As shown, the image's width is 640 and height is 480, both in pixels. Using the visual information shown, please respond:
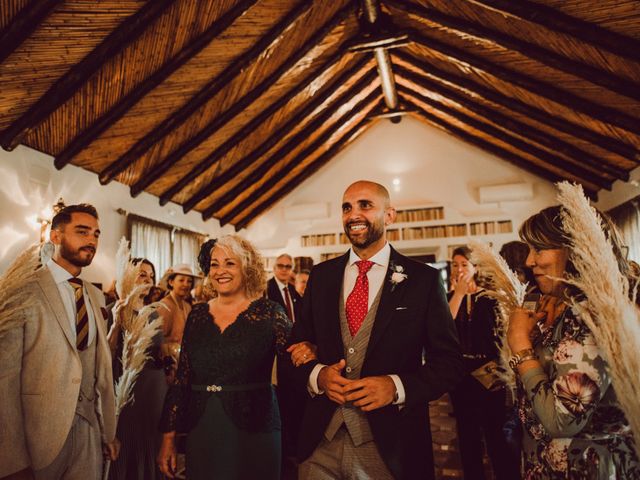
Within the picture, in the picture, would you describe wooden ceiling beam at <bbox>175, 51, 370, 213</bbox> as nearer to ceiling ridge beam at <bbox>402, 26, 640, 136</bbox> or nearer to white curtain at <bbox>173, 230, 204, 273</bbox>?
white curtain at <bbox>173, 230, 204, 273</bbox>

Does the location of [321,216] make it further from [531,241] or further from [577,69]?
[531,241]

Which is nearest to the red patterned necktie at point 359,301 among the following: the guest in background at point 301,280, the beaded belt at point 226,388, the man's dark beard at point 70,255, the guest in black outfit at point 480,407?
the beaded belt at point 226,388

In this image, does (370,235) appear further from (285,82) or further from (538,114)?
(538,114)

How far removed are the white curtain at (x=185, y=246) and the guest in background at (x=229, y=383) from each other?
717cm

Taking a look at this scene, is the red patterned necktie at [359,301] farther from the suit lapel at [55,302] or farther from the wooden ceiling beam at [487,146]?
the wooden ceiling beam at [487,146]

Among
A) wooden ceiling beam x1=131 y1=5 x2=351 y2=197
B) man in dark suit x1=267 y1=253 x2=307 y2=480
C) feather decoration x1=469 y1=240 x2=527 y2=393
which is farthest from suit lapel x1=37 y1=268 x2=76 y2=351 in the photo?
wooden ceiling beam x1=131 y1=5 x2=351 y2=197

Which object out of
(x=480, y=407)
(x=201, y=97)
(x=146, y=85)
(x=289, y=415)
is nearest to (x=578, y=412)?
(x=480, y=407)

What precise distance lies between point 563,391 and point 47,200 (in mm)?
6587

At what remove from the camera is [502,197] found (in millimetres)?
10336

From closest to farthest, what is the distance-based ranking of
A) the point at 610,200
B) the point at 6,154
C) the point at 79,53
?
the point at 79,53 < the point at 6,154 < the point at 610,200

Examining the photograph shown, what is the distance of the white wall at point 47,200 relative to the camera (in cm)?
555

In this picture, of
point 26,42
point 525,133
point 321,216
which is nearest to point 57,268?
point 26,42

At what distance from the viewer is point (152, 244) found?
27.9ft

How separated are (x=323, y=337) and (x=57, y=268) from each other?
4.08 feet
